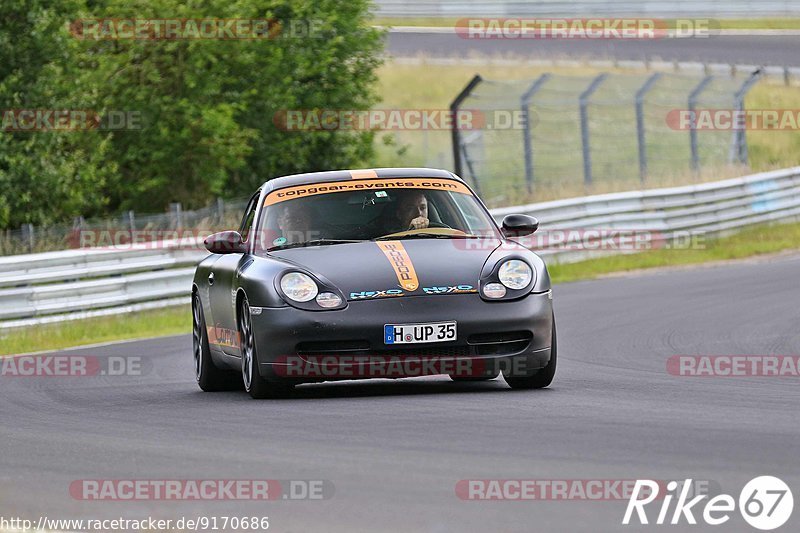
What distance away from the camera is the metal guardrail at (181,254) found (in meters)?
17.3

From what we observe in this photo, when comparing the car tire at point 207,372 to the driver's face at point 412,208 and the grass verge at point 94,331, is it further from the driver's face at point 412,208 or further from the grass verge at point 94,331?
the grass verge at point 94,331

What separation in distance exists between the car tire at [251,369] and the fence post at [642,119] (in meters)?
16.1

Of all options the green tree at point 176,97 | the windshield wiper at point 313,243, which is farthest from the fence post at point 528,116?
the windshield wiper at point 313,243

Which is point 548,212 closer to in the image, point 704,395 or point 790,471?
point 704,395

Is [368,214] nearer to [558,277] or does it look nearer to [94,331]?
[94,331]

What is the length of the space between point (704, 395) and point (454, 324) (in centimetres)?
143

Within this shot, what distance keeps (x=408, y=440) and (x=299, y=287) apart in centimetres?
212

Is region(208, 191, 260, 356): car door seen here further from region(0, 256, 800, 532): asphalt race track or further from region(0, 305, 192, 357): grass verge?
region(0, 305, 192, 357): grass verge

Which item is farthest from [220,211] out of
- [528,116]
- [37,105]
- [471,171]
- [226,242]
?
[226,242]

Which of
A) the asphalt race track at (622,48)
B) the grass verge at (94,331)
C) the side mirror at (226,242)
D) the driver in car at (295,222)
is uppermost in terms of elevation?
the asphalt race track at (622,48)

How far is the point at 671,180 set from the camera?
26.4 meters

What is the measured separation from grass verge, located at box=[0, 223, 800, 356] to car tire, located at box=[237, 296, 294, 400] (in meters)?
6.19

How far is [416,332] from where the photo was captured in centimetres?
891

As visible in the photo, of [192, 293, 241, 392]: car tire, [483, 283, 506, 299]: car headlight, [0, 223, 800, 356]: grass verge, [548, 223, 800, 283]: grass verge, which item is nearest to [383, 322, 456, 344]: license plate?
[483, 283, 506, 299]: car headlight
